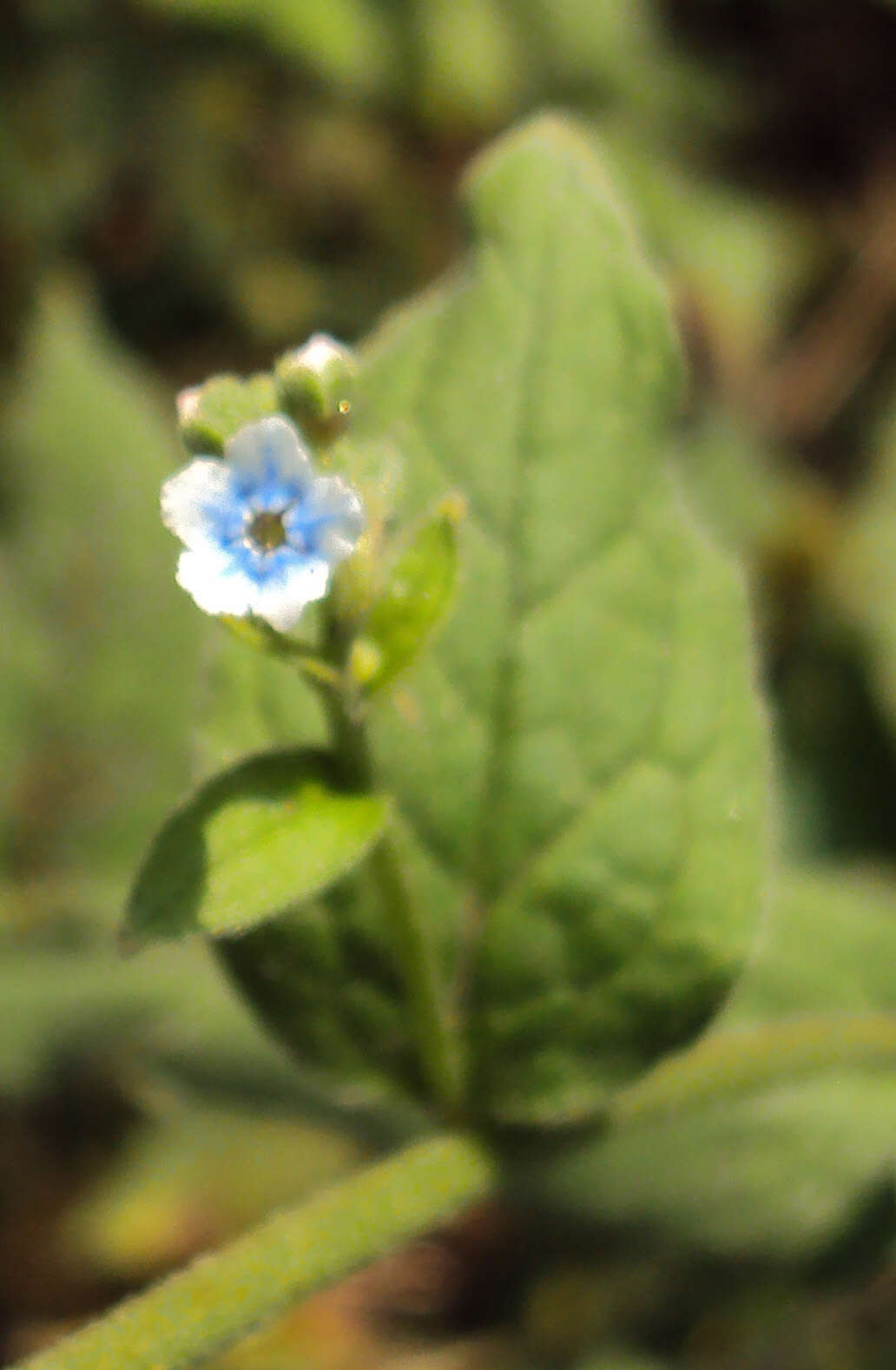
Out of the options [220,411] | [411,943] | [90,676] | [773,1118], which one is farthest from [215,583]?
[90,676]

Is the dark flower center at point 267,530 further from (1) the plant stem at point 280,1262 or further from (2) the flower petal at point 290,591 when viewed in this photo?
(1) the plant stem at point 280,1262

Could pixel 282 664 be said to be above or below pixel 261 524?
below

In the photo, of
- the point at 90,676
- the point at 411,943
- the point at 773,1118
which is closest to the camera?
the point at 411,943

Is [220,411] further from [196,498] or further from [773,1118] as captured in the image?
[773,1118]

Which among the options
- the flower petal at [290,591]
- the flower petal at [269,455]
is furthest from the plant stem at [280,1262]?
the flower petal at [269,455]

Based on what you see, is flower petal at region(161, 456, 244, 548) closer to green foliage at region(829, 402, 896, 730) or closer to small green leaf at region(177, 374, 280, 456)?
small green leaf at region(177, 374, 280, 456)

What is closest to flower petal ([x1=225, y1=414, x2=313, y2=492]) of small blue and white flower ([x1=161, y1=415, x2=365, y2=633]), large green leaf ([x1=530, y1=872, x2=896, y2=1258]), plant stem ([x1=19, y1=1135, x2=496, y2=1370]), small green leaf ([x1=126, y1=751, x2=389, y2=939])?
small blue and white flower ([x1=161, y1=415, x2=365, y2=633])
